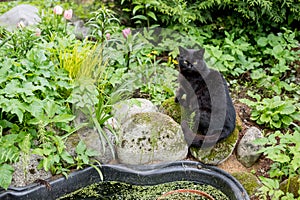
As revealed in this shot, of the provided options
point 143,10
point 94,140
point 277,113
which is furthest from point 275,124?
point 143,10

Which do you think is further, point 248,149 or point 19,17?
point 19,17

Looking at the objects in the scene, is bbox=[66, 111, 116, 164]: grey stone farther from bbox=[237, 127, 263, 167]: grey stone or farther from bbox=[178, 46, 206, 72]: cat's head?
bbox=[237, 127, 263, 167]: grey stone

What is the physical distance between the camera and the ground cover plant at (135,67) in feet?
10.9

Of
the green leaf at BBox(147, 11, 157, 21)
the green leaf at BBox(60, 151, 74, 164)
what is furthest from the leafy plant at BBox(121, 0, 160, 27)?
the green leaf at BBox(60, 151, 74, 164)

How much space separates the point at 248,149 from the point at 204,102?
55 cm

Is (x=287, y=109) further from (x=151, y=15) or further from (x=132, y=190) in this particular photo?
(x=151, y=15)

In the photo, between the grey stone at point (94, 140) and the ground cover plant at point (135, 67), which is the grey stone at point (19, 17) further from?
the grey stone at point (94, 140)

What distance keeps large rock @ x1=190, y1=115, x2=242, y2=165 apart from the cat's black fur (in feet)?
0.17

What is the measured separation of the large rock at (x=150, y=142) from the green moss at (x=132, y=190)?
206 millimetres

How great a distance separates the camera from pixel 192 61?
12.3 ft

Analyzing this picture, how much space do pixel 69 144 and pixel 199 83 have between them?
1212 millimetres

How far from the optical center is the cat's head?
3.73m

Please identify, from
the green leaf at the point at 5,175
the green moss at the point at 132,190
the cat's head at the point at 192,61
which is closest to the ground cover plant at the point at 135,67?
the green leaf at the point at 5,175

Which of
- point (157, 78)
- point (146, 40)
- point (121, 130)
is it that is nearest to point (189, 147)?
point (121, 130)
